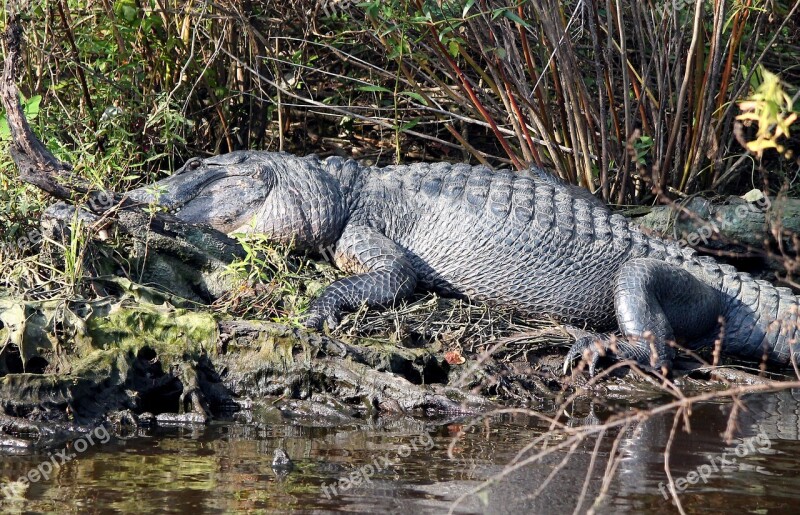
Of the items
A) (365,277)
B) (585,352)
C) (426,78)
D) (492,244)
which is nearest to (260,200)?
(365,277)

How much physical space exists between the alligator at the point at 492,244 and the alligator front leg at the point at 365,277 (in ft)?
0.03

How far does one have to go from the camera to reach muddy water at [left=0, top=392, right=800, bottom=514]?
135 inches

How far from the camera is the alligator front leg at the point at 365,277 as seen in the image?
562cm

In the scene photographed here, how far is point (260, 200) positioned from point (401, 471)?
288 cm

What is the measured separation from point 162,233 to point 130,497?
2562 mm

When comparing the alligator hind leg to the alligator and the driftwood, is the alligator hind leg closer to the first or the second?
the alligator

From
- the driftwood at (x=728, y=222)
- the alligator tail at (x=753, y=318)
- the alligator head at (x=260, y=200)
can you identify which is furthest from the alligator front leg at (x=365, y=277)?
the alligator tail at (x=753, y=318)

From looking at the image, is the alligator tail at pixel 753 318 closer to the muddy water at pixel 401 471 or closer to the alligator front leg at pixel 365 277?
the muddy water at pixel 401 471

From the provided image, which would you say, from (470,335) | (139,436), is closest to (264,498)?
(139,436)

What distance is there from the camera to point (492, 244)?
20.2 feet

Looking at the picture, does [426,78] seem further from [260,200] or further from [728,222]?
[728,222]

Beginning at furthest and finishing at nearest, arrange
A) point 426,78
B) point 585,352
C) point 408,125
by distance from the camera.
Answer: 1. point 408,125
2. point 426,78
3. point 585,352

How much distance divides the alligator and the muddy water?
4.36 ft

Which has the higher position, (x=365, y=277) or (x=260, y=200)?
(x=260, y=200)
